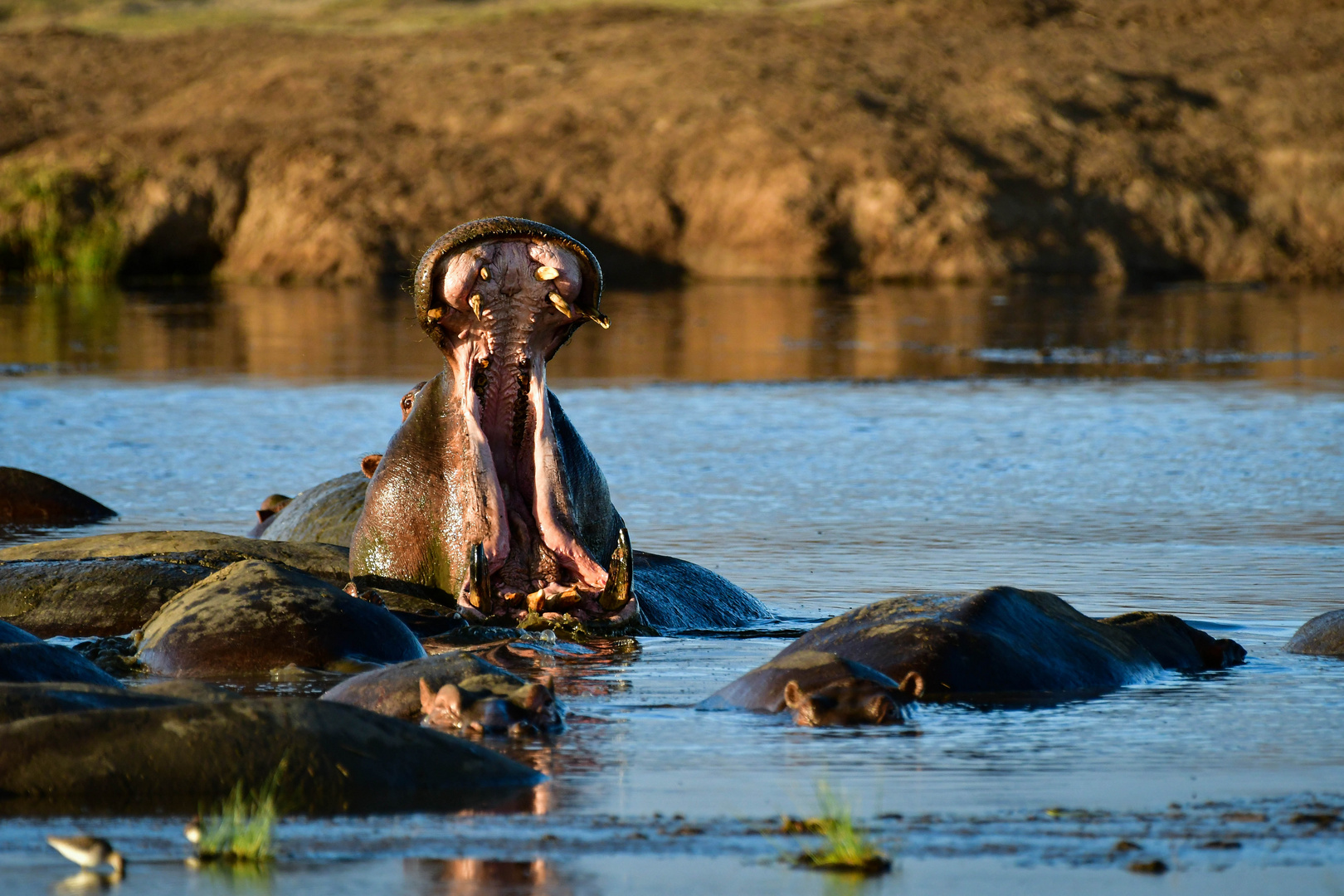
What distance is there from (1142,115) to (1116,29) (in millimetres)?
5023

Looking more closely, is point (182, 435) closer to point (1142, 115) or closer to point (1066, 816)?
point (1066, 816)

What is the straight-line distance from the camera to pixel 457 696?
16.1 feet

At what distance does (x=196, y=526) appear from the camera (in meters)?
9.33

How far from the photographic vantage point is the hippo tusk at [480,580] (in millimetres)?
6066

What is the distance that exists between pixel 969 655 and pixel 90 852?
2.72m

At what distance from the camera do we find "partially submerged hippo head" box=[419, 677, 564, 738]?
193 inches

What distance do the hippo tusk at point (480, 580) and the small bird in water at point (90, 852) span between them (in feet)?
8.67

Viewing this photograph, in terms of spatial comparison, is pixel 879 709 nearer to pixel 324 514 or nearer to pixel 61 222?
pixel 324 514

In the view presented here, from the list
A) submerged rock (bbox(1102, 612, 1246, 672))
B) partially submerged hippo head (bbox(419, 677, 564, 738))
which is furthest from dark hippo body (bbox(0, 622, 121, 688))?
submerged rock (bbox(1102, 612, 1246, 672))

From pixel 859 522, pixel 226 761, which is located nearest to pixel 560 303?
pixel 226 761

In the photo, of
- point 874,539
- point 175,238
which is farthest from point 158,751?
point 175,238

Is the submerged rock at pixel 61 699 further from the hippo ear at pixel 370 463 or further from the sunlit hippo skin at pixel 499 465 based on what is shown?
the hippo ear at pixel 370 463

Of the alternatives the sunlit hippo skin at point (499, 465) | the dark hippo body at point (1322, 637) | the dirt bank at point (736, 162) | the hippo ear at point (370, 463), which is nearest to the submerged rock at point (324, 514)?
the hippo ear at point (370, 463)

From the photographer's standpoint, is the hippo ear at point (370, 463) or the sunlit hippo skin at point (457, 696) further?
the hippo ear at point (370, 463)
